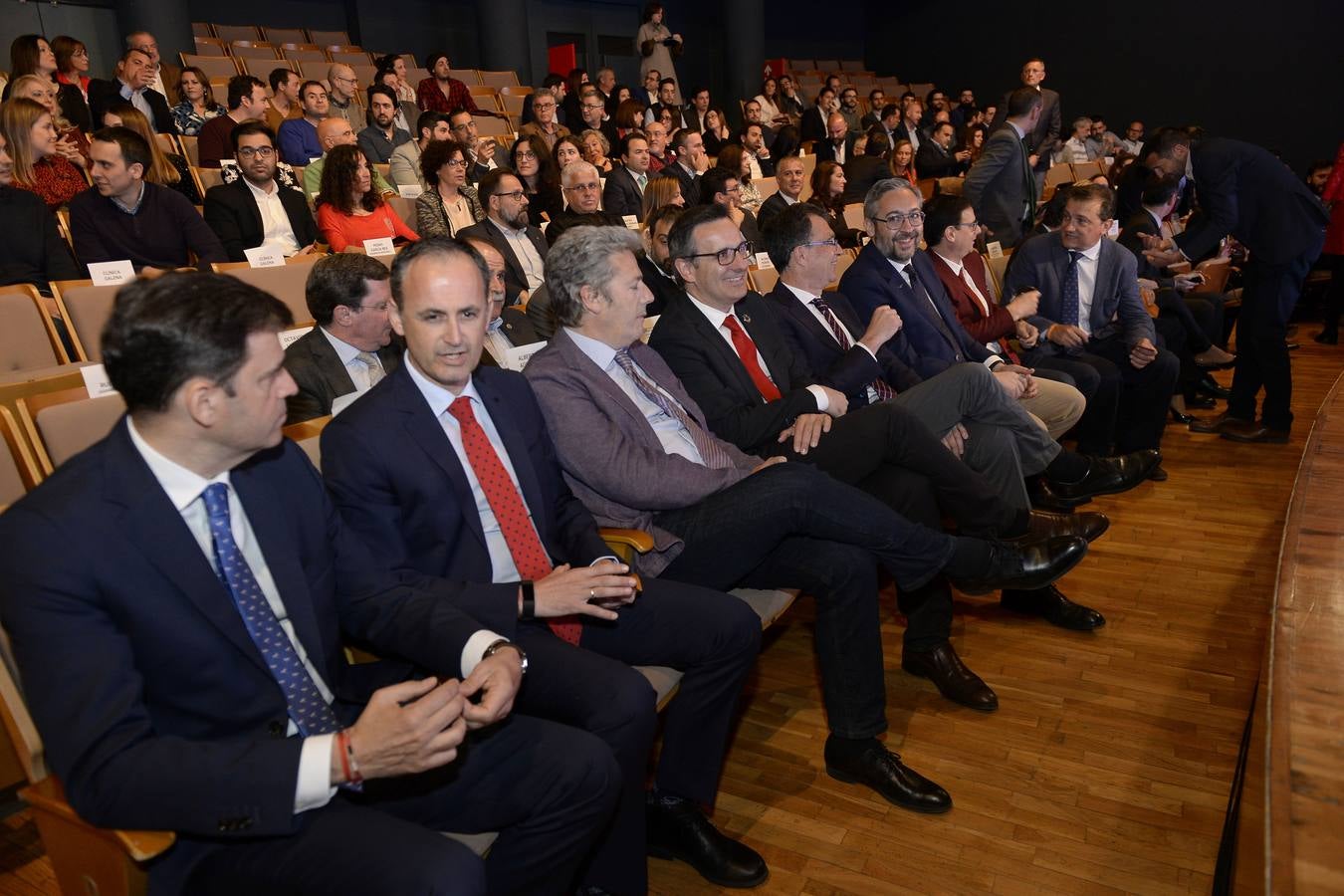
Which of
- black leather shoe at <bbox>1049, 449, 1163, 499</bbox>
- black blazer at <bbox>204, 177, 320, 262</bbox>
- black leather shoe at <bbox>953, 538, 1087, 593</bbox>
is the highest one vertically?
black blazer at <bbox>204, 177, 320, 262</bbox>

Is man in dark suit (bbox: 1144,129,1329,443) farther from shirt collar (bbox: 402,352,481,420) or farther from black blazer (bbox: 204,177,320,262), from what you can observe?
black blazer (bbox: 204,177,320,262)

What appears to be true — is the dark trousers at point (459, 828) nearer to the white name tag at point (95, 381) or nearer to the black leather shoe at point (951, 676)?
the black leather shoe at point (951, 676)

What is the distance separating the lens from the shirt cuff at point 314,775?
1.16 m

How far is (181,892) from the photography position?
119cm

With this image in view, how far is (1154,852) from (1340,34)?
12.7 m

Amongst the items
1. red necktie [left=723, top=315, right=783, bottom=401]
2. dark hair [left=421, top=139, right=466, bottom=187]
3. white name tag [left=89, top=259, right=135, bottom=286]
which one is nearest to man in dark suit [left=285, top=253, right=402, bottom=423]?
red necktie [left=723, top=315, right=783, bottom=401]

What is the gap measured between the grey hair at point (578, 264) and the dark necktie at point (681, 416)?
16cm

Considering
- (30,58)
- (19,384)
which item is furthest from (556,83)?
(19,384)

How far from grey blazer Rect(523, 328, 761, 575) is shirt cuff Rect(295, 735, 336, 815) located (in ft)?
2.95

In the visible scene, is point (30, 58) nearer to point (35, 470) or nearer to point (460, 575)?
point (35, 470)

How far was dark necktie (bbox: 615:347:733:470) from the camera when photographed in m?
2.17

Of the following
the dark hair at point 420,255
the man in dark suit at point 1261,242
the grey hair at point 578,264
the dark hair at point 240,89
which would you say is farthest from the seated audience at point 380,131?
the man in dark suit at point 1261,242

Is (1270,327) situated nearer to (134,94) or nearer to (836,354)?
(836,354)

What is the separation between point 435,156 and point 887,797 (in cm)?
408
